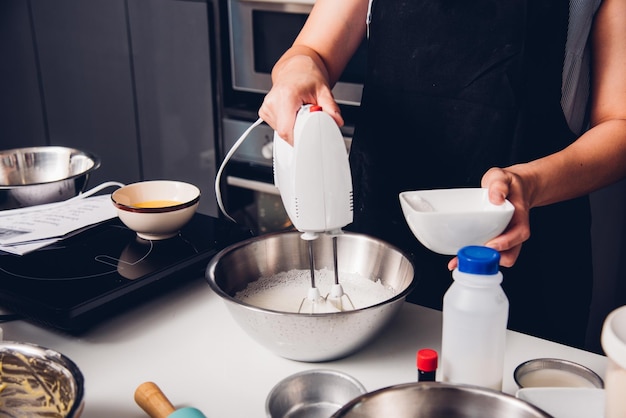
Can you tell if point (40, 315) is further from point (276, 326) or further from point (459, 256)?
point (459, 256)

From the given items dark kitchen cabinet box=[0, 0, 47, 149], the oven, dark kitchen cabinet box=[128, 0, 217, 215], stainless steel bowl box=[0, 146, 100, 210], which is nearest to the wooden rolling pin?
stainless steel bowl box=[0, 146, 100, 210]

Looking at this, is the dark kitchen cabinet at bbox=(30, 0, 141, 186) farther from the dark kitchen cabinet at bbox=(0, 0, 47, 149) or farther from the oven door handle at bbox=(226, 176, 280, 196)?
the oven door handle at bbox=(226, 176, 280, 196)

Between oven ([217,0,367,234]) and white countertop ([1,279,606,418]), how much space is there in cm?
119

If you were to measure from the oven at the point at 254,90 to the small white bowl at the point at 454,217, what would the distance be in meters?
1.25

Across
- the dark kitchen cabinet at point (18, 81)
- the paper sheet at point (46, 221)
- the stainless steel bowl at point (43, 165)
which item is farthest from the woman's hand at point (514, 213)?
the dark kitchen cabinet at point (18, 81)

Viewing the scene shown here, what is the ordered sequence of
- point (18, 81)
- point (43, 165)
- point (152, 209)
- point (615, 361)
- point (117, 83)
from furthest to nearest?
point (18, 81)
point (117, 83)
point (43, 165)
point (152, 209)
point (615, 361)

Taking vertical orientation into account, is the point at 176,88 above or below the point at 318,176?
below

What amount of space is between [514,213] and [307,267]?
0.35m

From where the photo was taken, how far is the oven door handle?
7.50 ft

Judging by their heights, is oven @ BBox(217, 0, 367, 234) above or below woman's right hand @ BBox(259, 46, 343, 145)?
below

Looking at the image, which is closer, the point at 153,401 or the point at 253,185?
the point at 153,401

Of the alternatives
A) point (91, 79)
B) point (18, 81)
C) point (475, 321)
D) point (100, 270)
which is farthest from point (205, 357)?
point (18, 81)

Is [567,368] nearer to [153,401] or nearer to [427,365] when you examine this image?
[427,365]

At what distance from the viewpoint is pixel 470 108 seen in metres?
1.25
